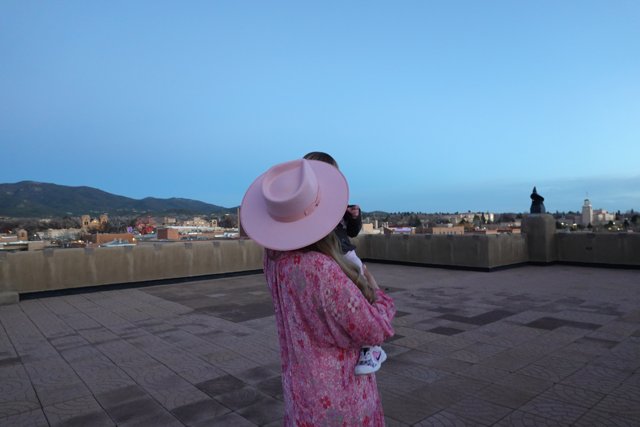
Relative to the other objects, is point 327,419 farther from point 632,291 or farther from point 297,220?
point 632,291

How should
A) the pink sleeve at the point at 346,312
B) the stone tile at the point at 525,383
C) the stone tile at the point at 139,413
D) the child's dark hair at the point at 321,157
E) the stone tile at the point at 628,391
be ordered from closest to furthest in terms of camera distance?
the pink sleeve at the point at 346,312
the child's dark hair at the point at 321,157
the stone tile at the point at 139,413
the stone tile at the point at 628,391
the stone tile at the point at 525,383

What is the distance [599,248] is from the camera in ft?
42.6

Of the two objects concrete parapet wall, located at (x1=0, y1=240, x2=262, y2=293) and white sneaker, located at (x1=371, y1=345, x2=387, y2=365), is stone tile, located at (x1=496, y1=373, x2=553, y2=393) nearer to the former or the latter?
white sneaker, located at (x1=371, y1=345, x2=387, y2=365)

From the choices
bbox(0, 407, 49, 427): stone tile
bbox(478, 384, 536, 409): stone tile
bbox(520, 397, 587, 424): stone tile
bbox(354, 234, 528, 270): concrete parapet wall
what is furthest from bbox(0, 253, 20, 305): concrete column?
bbox(354, 234, 528, 270): concrete parapet wall

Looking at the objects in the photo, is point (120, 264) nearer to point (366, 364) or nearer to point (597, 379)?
point (597, 379)

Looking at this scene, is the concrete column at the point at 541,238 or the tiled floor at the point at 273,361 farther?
the concrete column at the point at 541,238

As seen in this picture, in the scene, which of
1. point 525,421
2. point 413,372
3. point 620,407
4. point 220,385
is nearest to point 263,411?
point 220,385

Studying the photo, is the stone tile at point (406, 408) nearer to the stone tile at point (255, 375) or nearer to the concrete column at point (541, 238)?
the stone tile at point (255, 375)

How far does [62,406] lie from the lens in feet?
13.2

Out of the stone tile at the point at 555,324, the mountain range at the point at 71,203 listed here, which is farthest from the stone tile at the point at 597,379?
the mountain range at the point at 71,203

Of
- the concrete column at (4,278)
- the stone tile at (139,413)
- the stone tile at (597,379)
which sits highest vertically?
the concrete column at (4,278)

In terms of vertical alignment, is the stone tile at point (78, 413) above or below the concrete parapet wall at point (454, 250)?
below

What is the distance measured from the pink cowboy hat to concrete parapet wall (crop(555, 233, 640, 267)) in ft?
44.2

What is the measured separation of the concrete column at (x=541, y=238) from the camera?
1377 centimetres
